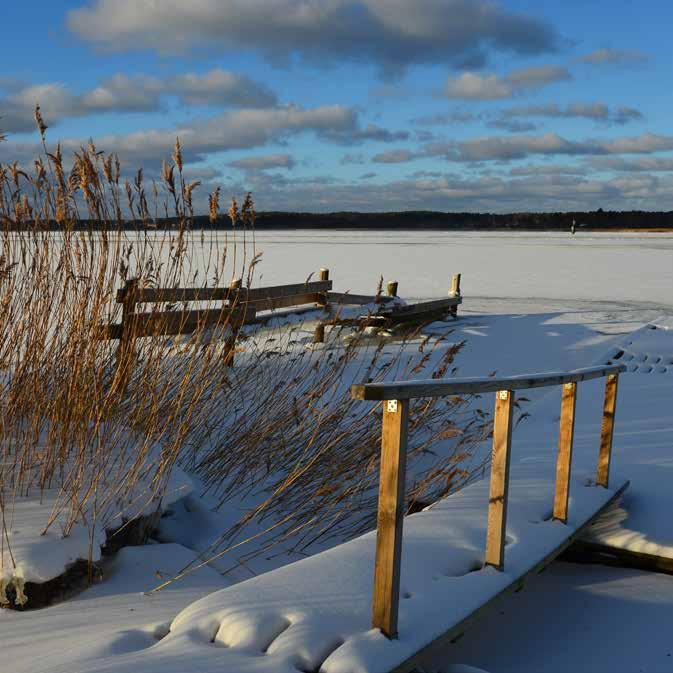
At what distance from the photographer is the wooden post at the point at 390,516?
2.51 metres

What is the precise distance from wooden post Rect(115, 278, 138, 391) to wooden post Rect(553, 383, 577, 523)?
2.29m

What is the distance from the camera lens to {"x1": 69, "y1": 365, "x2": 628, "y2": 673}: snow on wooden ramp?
2465mm

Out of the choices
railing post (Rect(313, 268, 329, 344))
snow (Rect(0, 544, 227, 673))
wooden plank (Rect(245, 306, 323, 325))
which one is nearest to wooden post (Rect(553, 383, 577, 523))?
snow (Rect(0, 544, 227, 673))

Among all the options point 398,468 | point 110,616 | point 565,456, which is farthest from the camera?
point 565,456

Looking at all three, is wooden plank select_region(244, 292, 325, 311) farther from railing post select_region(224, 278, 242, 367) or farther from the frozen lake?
railing post select_region(224, 278, 242, 367)

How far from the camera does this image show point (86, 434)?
3.75 metres

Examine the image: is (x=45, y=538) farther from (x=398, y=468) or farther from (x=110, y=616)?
(x=398, y=468)

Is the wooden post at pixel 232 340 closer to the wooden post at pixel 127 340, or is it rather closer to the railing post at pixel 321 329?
the wooden post at pixel 127 340

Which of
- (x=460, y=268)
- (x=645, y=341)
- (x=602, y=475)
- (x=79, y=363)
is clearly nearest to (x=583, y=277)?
(x=460, y=268)

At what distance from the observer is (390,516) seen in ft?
8.41

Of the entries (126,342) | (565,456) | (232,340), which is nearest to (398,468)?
(565,456)

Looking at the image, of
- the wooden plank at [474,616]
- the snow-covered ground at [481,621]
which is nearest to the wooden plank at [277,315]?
the snow-covered ground at [481,621]

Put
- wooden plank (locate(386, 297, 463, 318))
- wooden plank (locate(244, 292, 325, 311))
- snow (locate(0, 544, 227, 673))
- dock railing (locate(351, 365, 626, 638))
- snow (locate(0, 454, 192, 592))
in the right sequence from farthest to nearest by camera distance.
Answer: wooden plank (locate(386, 297, 463, 318)) < wooden plank (locate(244, 292, 325, 311)) < snow (locate(0, 454, 192, 592)) < snow (locate(0, 544, 227, 673)) < dock railing (locate(351, 365, 626, 638))

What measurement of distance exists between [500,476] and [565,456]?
0.90 m
